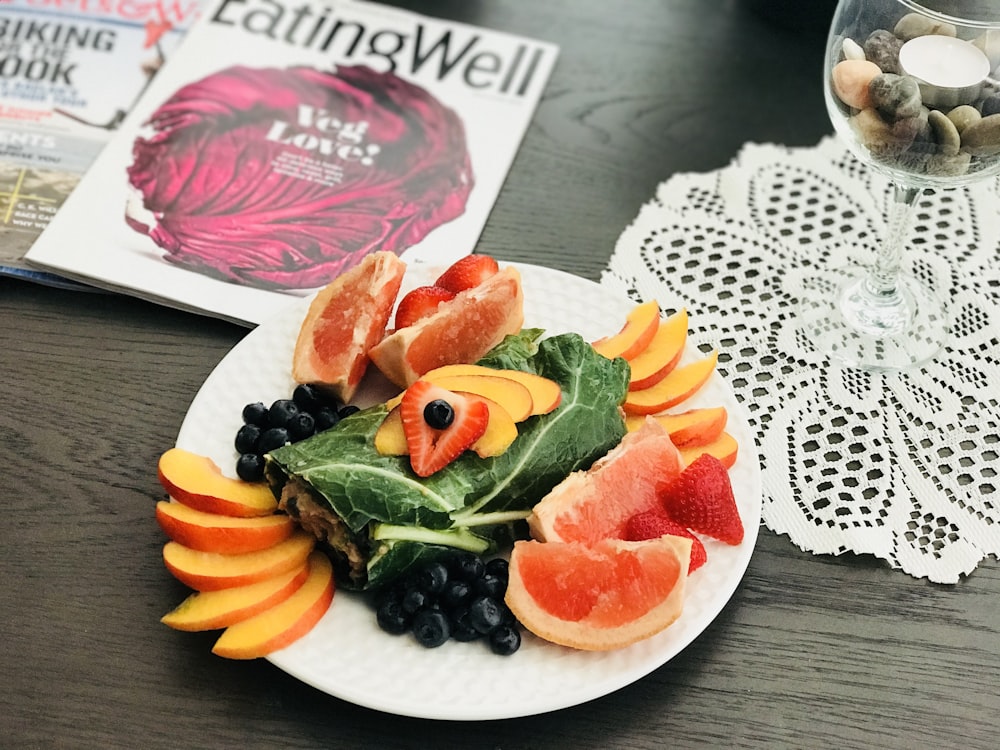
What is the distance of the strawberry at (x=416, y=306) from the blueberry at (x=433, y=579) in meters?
0.32

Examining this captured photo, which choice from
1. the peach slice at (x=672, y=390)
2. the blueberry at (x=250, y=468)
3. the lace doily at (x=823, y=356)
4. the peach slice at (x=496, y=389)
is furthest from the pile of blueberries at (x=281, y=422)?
the lace doily at (x=823, y=356)

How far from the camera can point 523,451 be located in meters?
1.00

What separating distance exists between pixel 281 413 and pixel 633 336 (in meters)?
0.41

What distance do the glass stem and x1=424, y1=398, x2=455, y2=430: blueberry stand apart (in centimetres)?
63

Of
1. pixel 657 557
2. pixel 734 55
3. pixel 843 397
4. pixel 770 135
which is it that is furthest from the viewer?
pixel 734 55

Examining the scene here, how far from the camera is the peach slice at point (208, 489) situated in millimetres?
960

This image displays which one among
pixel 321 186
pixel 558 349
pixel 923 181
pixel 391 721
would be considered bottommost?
pixel 391 721

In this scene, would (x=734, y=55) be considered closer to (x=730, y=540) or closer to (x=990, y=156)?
(x=990, y=156)

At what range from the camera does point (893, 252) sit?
126 cm

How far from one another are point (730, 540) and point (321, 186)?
81cm

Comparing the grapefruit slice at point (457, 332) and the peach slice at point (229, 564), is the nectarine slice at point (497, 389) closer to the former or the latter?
the grapefruit slice at point (457, 332)

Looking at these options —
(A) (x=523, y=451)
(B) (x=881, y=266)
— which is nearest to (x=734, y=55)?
(B) (x=881, y=266)

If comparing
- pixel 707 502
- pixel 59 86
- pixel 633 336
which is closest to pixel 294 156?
pixel 59 86

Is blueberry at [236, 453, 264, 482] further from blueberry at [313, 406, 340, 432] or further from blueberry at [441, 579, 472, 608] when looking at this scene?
blueberry at [441, 579, 472, 608]
